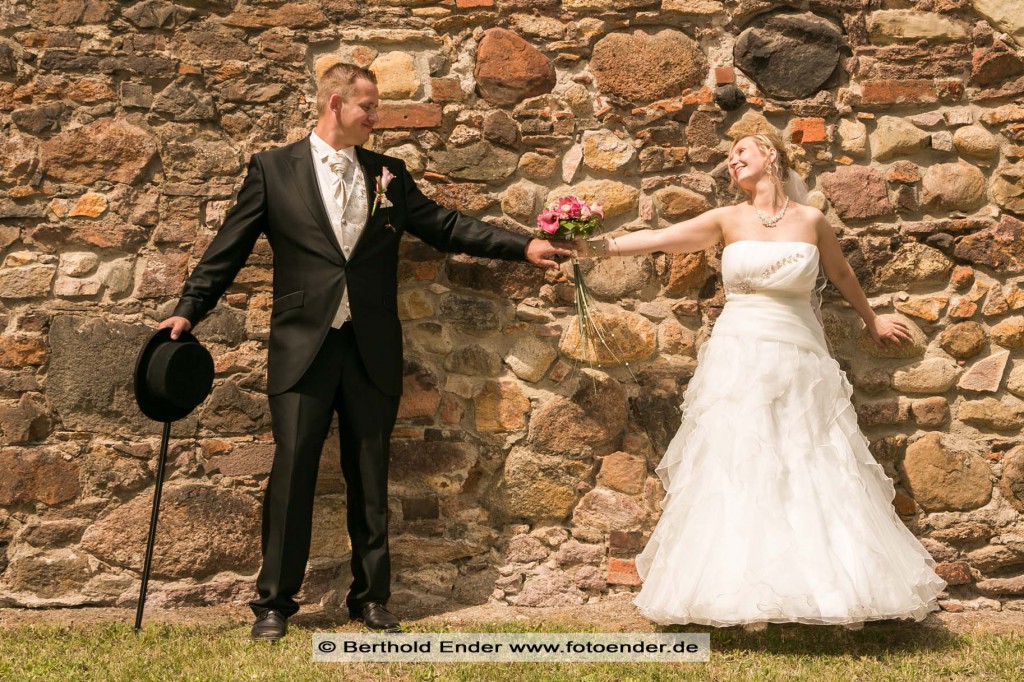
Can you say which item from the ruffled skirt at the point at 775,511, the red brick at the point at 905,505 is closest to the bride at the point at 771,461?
the ruffled skirt at the point at 775,511

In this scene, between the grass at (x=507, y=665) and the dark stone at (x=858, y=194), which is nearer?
the grass at (x=507, y=665)

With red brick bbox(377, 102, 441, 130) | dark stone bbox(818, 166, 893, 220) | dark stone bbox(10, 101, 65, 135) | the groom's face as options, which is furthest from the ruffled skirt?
dark stone bbox(10, 101, 65, 135)

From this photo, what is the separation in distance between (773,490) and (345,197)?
6.62 feet

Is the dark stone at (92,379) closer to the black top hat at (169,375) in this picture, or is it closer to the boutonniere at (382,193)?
the black top hat at (169,375)

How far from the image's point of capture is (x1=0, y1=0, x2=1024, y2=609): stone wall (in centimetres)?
394

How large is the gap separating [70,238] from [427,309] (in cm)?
162

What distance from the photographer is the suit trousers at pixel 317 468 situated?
3469 mm

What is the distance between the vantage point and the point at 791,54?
407 centimetres

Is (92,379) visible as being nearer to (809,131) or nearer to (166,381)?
(166,381)

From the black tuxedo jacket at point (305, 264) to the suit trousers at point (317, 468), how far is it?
0.23ft

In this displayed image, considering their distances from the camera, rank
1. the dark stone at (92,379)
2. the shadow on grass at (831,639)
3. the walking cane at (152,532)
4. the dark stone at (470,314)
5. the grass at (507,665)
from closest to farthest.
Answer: the grass at (507,665) < the shadow on grass at (831,639) < the walking cane at (152,532) < the dark stone at (92,379) < the dark stone at (470,314)

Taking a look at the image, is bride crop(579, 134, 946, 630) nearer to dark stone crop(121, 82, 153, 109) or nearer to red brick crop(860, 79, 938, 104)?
red brick crop(860, 79, 938, 104)

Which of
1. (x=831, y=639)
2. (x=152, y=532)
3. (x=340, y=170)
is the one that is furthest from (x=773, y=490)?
(x=152, y=532)

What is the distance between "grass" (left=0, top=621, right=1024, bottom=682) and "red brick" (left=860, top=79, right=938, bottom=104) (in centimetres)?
230
